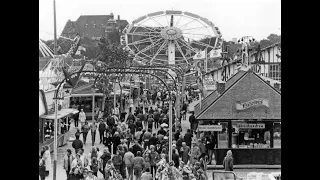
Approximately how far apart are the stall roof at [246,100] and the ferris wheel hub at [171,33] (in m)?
54.0

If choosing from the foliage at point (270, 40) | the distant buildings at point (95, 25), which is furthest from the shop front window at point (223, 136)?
the distant buildings at point (95, 25)

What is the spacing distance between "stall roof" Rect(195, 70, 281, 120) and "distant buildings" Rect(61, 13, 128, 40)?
121148mm

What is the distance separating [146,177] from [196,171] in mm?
1777

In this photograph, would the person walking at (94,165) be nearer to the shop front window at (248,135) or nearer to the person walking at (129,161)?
the person walking at (129,161)

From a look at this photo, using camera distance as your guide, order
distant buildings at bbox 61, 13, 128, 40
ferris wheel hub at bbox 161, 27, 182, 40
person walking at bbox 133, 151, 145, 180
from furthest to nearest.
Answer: distant buildings at bbox 61, 13, 128, 40, ferris wheel hub at bbox 161, 27, 182, 40, person walking at bbox 133, 151, 145, 180

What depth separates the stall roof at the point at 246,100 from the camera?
75.3 feet

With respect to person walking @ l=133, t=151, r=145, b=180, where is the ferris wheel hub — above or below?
above

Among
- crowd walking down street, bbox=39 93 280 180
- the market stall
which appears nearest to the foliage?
the market stall

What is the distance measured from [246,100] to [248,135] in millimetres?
1240

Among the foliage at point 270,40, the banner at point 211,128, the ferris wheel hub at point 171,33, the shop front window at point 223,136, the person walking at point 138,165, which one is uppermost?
the foliage at point 270,40

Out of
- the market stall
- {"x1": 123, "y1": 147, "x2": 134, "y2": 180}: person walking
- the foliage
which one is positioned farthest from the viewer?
the foliage

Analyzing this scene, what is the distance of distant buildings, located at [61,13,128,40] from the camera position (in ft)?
479

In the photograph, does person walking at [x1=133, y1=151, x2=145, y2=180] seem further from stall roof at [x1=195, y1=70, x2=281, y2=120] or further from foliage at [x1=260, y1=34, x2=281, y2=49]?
foliage at [x1=260, y1=34, x2=281, y2=49]

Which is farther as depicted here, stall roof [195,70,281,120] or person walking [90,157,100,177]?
stall roof [195,70,281,120]
